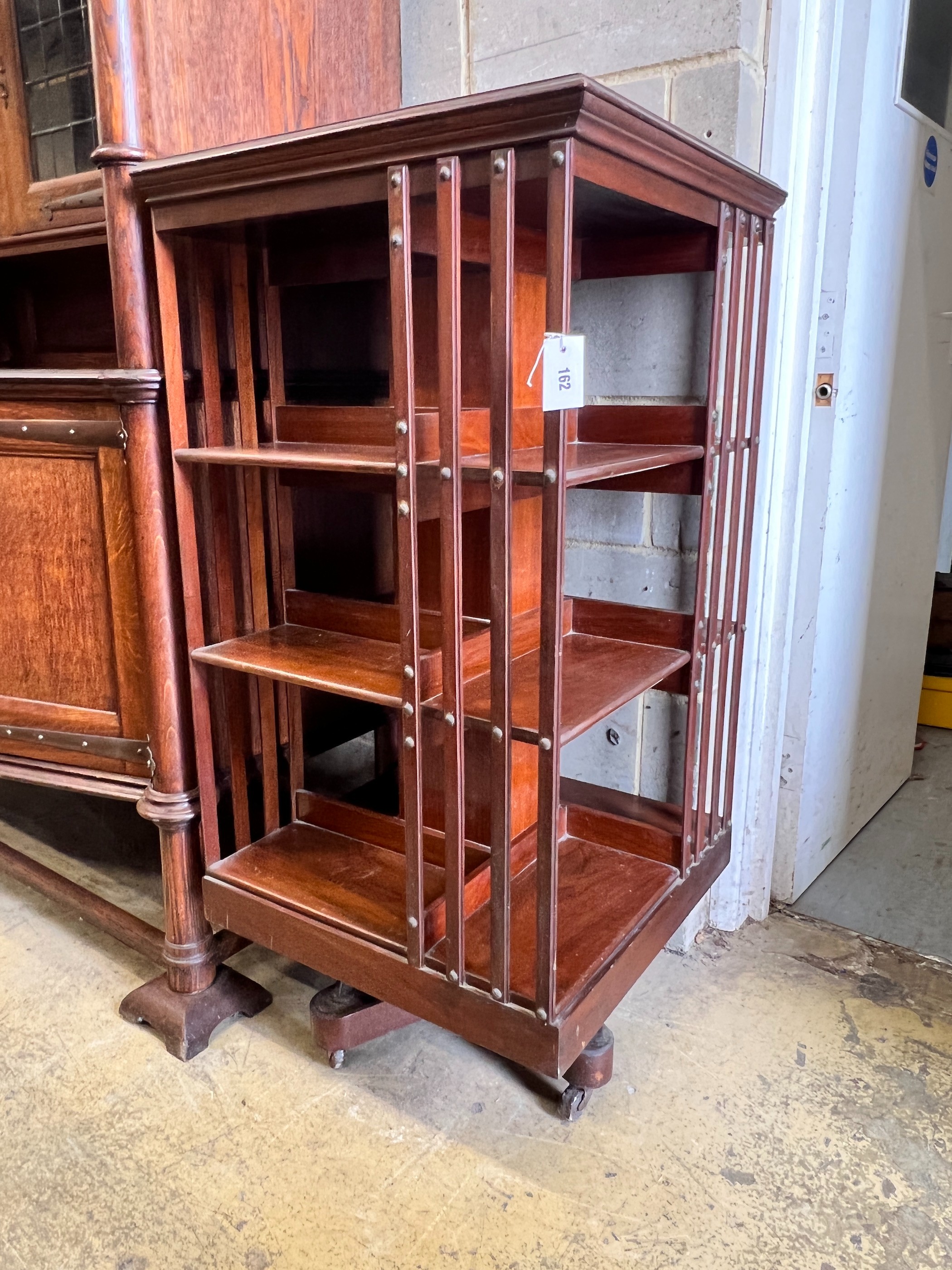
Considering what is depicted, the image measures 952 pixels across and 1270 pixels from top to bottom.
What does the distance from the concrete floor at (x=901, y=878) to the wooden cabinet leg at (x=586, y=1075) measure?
2.43 feet

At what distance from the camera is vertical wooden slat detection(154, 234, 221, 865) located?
136cm

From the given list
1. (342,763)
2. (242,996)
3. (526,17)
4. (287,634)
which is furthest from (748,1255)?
(526,17)

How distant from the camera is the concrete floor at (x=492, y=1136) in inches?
48.1

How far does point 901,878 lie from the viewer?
2115 millimetres

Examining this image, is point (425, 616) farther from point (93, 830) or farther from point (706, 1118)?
point (93, 830)

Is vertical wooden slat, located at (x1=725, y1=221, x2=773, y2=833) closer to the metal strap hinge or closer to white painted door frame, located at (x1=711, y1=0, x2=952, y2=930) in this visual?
white painted door frame, located at (x1=711, y1=0, x2=952, y2=930)

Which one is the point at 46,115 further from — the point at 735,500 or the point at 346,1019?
the point at 346,1019

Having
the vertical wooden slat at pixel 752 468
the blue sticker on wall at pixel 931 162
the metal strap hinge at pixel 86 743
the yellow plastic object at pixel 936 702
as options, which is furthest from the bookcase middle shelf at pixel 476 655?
the yellow plastic object at pixel 936 702

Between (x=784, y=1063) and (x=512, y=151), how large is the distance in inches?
56.0

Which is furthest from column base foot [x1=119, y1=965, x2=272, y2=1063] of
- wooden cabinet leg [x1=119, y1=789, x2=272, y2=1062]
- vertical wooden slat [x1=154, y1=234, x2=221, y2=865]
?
vertical wooden slat [x1=154, y1=234, x2=221, y2=865]

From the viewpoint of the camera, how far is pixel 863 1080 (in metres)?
1.50

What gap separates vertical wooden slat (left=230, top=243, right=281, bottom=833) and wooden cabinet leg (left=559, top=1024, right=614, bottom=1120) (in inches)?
26.4

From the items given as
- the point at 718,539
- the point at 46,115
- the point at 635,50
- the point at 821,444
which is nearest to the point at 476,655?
the point at 718,539

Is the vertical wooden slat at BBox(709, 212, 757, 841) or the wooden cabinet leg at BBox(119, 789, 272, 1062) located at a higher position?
the vertical wooden slat at BBox(709, 212, 757, 841)
